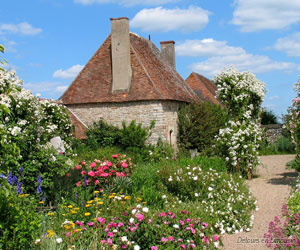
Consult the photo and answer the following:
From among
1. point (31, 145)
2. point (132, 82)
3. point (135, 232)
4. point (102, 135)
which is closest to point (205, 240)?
point (135, 232)

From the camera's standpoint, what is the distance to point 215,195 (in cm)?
926

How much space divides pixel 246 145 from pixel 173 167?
4.51m

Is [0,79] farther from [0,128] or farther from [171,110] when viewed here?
[171,110]

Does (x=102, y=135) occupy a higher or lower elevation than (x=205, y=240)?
higher

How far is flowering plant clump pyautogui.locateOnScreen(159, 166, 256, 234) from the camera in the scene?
A: 8562 mm

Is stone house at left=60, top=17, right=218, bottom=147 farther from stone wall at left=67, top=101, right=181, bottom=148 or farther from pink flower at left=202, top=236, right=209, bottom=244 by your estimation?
pink flower at left=202, top=236, right=209, bottom=244

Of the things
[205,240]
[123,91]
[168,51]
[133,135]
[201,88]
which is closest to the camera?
[205,240]

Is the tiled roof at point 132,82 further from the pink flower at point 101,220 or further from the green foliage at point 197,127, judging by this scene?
the pink flower at point 101,220

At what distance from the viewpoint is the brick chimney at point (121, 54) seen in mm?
19281

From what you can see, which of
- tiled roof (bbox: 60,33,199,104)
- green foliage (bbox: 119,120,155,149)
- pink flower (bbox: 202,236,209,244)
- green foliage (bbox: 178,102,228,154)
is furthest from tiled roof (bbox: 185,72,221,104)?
pink flower (bbox: 202,236,209,244)

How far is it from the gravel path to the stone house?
17.2 feet

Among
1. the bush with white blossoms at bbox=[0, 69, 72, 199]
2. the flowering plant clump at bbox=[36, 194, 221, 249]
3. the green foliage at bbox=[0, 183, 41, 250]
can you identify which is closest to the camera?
the green foliage at bbox=[0, 183, 41, 250]

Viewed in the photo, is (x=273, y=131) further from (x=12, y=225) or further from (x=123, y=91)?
(x=12, y=225)

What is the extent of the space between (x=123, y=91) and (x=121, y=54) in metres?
1.82
